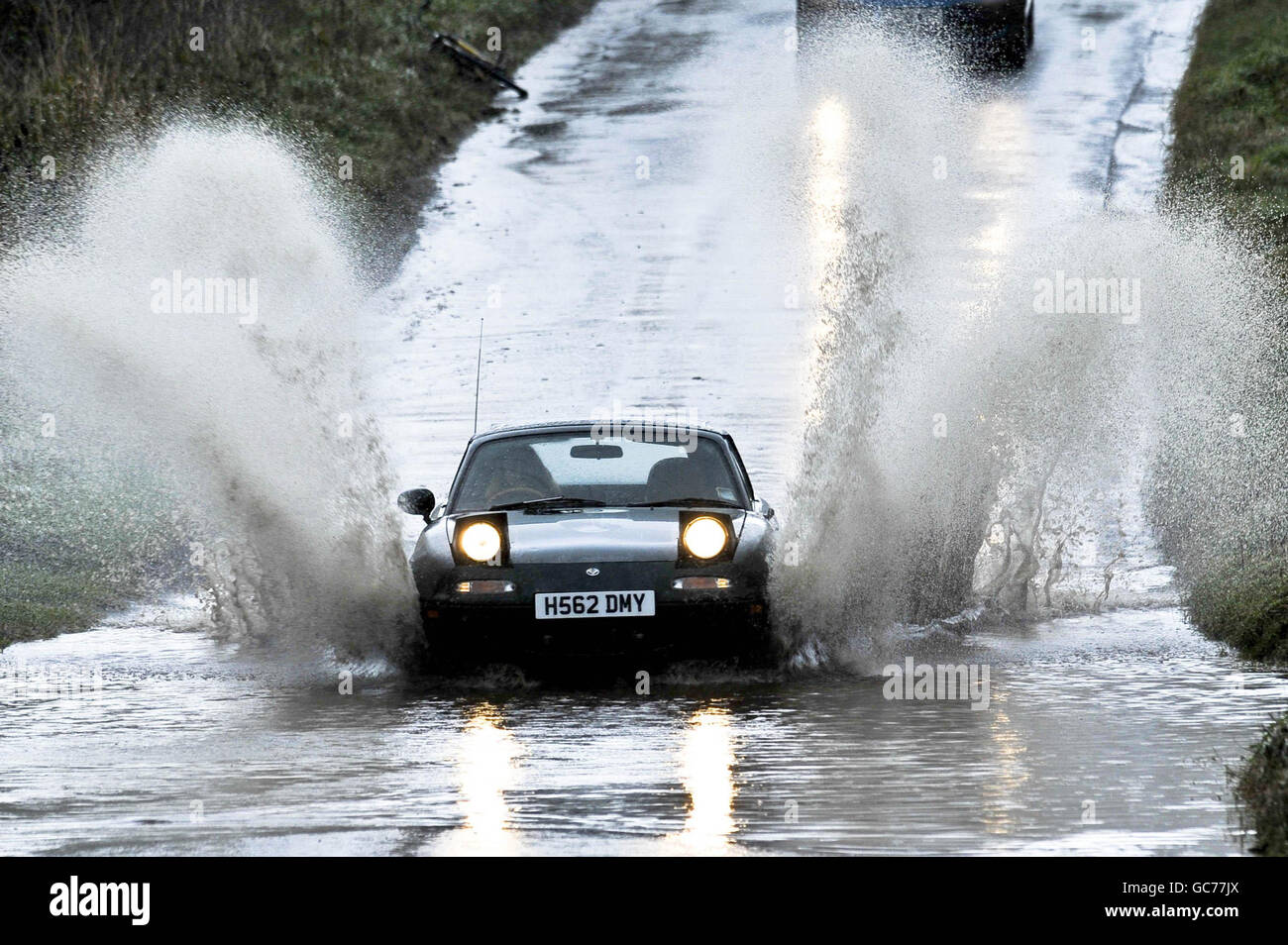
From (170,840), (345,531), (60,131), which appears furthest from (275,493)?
→ (60,131)

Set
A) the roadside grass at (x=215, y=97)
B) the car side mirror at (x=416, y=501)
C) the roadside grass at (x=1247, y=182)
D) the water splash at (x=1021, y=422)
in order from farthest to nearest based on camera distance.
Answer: the roadside grass at (x=215, y=97)
the water splash at (x=1021, y=422)
the car side mirror at (x=416, y=501)
the roadside grass at (x=1247, y=182)

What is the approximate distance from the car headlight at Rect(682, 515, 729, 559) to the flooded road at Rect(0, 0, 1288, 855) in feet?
1.95

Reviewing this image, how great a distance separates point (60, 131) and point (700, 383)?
30.7 ft

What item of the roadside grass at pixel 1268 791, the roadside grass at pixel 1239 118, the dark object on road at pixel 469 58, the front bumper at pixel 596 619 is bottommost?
the roadside grass at pixel 1268 791

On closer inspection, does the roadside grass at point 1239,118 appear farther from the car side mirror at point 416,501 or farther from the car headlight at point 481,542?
the car headlight at point 481,542

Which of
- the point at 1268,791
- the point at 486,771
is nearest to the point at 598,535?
the point at 486,771

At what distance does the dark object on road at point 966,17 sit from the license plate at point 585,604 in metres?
17.5

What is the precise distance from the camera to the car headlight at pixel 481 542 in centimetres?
939

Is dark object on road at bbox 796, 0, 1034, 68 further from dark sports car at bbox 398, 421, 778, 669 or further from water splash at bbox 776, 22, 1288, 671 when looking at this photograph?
dark sports car at bbox 398, 421, 778, 669

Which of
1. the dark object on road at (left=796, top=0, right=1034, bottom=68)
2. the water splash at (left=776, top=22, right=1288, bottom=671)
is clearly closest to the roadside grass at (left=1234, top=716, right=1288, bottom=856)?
the water splash at (left=776, top=22, right=1288, bottom=671)

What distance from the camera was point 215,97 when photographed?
83.5 feet

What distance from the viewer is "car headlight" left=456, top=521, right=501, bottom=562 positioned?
9391 millimetres

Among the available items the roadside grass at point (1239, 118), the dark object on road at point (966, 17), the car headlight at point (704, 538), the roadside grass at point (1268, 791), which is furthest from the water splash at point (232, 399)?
the dark object on road at point (966, 17)

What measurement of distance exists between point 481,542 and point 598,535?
515 mm
